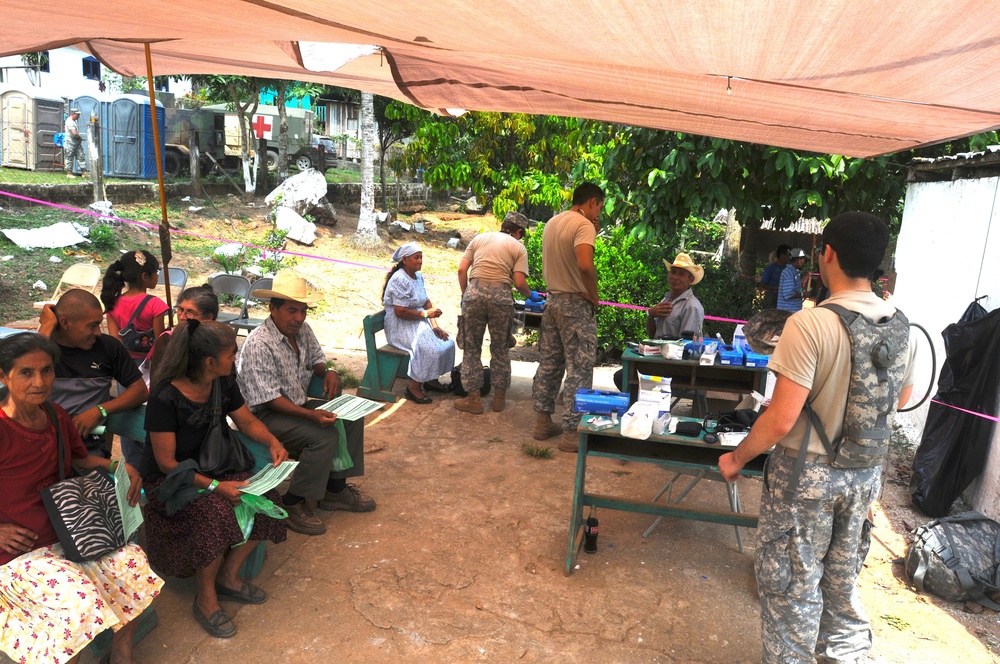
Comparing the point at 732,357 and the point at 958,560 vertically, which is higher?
the point at 732,357

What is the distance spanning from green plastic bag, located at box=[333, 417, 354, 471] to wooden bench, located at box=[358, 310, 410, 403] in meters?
2.42

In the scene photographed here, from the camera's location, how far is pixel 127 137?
18047 mm

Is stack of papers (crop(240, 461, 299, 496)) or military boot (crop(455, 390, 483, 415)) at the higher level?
stack of papers (crop(240, 461, 299, 496))

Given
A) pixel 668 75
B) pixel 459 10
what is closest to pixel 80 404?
pixel 459 10

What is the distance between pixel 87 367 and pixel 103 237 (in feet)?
31.9

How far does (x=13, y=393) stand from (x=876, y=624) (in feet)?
13.7

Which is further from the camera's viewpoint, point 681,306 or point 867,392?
point 681,306

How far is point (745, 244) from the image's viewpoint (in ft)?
34.9

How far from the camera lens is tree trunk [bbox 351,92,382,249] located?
15.1 m

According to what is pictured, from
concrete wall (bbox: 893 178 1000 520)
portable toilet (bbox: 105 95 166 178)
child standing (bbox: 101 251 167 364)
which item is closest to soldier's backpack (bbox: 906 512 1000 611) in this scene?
concrete wall (bbox: 893 178 1000 520)

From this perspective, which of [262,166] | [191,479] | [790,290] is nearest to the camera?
[191,479]

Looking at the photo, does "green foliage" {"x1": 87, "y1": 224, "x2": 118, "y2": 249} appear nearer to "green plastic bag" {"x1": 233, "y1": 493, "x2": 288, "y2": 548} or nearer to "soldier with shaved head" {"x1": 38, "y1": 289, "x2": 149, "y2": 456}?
"soldier with shaved head" {"x1": 38, "y1": 289, "x2": 149, "y2": 456}

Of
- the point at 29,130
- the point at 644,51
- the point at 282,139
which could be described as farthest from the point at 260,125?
the point at 644,51

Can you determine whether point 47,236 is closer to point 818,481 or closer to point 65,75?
point 818,481
